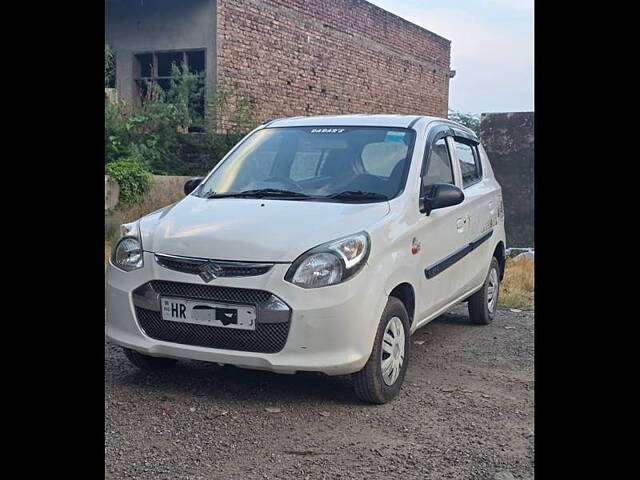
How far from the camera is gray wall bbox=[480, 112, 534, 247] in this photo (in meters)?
12.3

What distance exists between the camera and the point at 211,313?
4.06 metres

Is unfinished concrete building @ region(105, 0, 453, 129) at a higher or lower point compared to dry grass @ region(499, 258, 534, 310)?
higher

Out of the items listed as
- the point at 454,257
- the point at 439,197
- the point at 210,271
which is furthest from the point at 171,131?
the point at 210,271

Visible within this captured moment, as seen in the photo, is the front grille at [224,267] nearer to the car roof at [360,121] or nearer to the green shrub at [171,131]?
the car roof at [360,121]

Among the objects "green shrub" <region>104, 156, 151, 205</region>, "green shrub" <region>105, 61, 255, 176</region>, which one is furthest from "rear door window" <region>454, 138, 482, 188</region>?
"green shrub" <region>105, 61, 255, 176</region>

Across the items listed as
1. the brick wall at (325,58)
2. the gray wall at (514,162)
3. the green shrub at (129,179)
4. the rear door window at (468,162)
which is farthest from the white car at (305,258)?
the brick wall at (325,58)

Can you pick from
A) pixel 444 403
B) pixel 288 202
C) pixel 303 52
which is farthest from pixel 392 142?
pixel 303 52

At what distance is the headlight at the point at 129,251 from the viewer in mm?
4375

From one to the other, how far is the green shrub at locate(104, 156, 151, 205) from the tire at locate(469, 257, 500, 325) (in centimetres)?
534

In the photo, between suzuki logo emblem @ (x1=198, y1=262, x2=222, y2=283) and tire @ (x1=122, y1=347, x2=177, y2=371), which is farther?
tire @ (x1=122, y1=347, x2=177, y2=371)

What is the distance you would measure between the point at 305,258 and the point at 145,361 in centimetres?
146

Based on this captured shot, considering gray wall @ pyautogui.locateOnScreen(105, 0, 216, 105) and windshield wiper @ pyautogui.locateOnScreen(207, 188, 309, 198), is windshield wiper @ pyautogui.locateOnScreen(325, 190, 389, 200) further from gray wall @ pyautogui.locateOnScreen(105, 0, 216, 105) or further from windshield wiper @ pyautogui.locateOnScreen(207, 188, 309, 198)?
gray wall @ pyautogui.locateOnScreen(105, 0, 216, 105)
